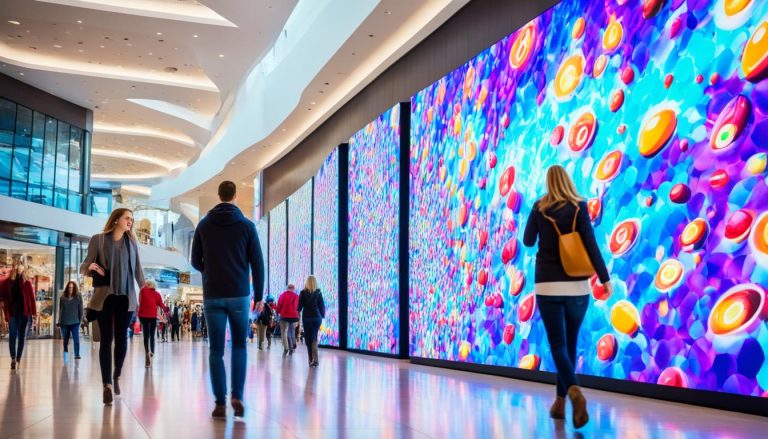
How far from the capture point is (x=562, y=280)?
509 cm

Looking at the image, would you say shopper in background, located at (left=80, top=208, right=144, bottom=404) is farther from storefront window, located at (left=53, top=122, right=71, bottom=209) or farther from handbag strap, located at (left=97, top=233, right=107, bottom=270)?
storefront window, located at (left=53, top=122, right=71, bottom=209)

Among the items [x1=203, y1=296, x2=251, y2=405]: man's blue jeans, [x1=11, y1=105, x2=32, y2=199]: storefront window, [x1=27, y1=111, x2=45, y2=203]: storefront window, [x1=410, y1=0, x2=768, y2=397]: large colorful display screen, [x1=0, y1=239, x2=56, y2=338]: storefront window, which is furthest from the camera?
[x1=0, y1=239, x2=56, y2=338]: storefront window

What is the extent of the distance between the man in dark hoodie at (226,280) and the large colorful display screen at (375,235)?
8797 millimetres

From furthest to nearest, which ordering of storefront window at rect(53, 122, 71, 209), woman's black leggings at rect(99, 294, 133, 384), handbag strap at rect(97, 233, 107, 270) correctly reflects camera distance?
storefront window at rect(53, 122, 71, 209) < handbag strap at rect(97, 233, 107, 270) < woman's black leggings at rect(99, 294, 133, 384)

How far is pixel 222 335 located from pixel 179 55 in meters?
17.4

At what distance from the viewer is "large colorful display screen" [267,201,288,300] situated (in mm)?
27047

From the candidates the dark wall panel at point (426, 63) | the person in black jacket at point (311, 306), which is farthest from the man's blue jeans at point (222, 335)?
the person in black jacket at point (311, 306)

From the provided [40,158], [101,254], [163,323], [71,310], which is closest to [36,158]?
[40,158]

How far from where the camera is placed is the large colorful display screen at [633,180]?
6074mm

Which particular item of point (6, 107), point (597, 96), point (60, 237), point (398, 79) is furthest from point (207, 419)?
point (60, 237)

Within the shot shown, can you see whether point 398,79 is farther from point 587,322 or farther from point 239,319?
point 239,319

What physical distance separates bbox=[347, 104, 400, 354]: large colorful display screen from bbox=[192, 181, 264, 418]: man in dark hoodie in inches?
346

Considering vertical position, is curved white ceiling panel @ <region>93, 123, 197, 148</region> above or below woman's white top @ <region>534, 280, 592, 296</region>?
above

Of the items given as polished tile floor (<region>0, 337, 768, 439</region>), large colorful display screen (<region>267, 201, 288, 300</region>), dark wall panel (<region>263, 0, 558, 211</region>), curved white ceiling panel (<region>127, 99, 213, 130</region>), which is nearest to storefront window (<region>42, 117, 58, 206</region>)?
curved white ceiling panel (<region>127, 99, 213, 130</region>)
